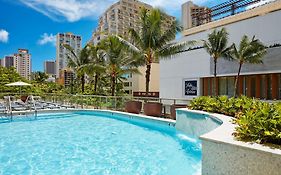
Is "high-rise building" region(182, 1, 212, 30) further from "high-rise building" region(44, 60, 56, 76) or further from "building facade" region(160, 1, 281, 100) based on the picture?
"high-rise building" region(44, 60, 56, 76)

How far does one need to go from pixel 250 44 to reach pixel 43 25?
28.5 m

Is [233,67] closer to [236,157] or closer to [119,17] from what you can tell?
[236,157]

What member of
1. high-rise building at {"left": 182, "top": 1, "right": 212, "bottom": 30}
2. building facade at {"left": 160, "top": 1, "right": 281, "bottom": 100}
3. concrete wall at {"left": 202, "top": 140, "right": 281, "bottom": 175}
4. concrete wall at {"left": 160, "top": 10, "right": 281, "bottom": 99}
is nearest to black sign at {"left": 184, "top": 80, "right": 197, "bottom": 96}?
building facade at {"left": 160, "top": 1, "right": 281, "bottom": 100}

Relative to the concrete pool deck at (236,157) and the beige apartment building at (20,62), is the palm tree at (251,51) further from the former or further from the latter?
the beige apartment building at (20,62)

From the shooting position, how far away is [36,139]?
29.5 ft

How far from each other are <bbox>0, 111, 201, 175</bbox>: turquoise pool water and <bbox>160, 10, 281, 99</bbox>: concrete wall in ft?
33.2

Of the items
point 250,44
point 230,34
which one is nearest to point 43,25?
point 230,34

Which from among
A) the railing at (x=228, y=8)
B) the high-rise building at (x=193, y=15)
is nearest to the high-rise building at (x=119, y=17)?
the high-rise building at (x=193, y=15)

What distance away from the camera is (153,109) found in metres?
12.4

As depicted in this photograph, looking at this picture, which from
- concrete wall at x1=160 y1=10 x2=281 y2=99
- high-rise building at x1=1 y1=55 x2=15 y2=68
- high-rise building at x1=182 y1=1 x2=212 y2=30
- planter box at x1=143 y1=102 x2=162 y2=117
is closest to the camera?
planter box at x1=143 y1=102 x2=162 y2=117

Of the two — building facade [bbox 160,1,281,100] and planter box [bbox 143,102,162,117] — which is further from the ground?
building facade [bbox 160,1,281,100]

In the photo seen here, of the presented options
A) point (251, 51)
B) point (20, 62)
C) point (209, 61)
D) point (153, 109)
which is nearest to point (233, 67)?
point (209, 61)

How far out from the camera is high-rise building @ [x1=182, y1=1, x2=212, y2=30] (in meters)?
24.8

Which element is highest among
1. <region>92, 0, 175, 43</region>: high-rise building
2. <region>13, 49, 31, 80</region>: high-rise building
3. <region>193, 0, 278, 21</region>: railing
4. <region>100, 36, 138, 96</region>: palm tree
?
<region>92, 0, 175, 43</region>: high-rise building
